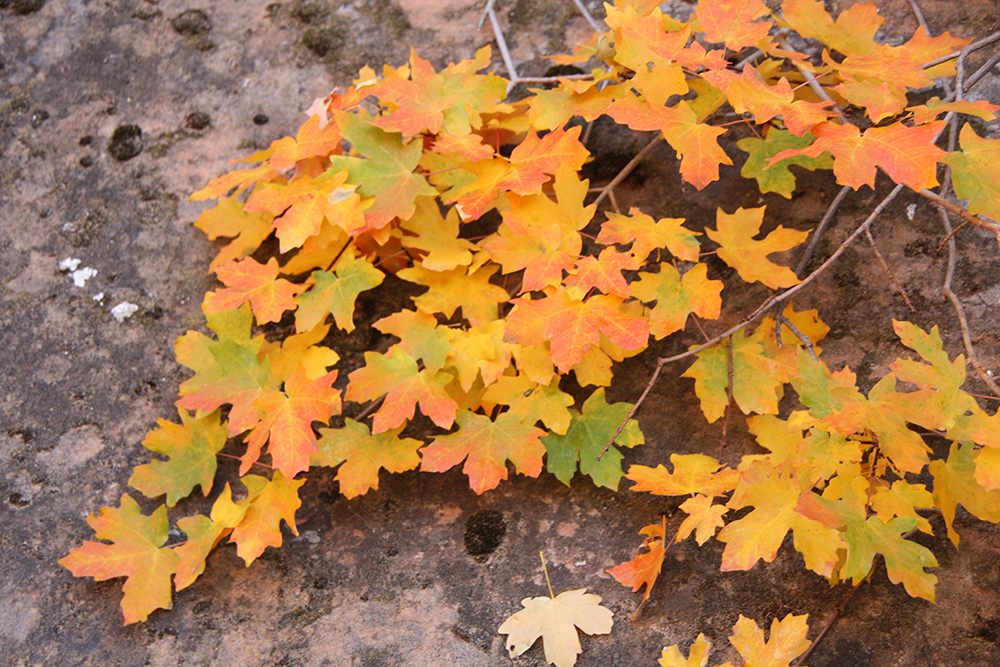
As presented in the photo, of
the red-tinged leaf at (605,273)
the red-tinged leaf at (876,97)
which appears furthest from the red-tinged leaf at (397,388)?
the red-tinged leaf at (876,97)

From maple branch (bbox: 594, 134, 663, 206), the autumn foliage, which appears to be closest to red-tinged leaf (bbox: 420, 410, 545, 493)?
the autumn foliage

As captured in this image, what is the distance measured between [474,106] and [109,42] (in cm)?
118

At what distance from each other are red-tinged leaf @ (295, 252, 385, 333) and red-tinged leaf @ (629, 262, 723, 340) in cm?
61

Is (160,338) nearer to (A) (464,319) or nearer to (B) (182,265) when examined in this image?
(B) (182,265)

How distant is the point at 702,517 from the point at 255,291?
1.09 metres

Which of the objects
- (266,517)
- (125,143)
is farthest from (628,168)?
(125,143)

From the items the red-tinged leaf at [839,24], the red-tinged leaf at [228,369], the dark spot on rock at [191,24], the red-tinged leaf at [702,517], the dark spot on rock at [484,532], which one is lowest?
the dark spot on rock at [484,532]

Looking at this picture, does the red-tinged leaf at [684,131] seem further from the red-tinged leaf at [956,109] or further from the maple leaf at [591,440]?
the maple leaf at [591,440]

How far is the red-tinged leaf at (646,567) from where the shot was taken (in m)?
1.38

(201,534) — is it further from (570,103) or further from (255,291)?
(570,103)

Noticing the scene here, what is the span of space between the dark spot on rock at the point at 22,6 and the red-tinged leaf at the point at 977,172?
2403 millimetres

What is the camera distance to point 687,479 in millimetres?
1341

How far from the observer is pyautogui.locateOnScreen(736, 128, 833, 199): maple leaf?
156 cm

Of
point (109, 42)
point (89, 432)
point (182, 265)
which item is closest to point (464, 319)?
point (182, 265)
